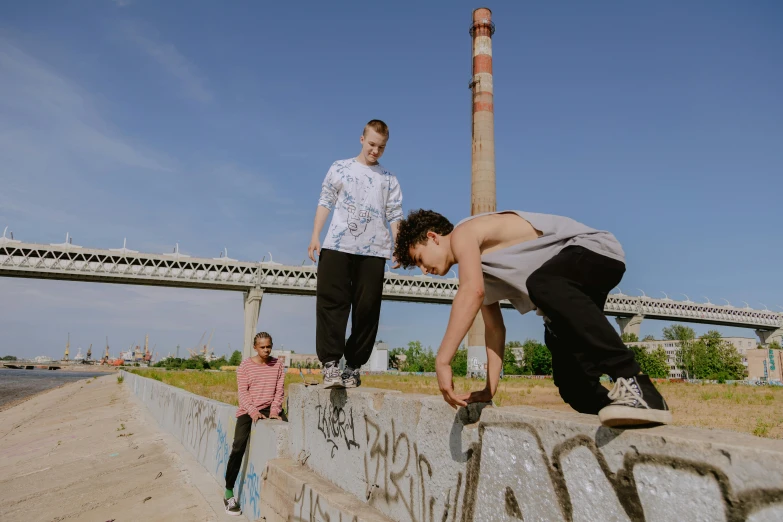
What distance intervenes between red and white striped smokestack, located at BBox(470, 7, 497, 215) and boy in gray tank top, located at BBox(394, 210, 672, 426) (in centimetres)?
4415

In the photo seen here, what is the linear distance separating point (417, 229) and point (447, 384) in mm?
1014

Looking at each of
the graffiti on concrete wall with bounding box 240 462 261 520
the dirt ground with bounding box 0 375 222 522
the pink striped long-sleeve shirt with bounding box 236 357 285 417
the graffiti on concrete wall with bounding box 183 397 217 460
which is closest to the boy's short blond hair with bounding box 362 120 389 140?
the pink striped long-sleeve shirt with bounding box 236 357 285 417

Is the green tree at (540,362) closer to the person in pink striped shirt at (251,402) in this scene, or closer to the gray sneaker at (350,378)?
the person in pink striped shirt at (251,402)

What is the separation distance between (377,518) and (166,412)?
11842 millimetres

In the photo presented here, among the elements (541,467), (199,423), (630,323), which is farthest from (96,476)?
(630,323)

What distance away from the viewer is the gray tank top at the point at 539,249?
99.5 inches

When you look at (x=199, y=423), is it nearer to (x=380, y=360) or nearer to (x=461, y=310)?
(x=461, y=310)

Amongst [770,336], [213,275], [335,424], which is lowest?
[335,424]

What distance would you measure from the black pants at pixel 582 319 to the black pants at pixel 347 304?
1.97 meters

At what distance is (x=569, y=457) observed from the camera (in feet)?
6.14

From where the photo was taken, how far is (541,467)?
199 centimetres

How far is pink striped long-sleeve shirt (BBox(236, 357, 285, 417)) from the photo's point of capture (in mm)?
6258

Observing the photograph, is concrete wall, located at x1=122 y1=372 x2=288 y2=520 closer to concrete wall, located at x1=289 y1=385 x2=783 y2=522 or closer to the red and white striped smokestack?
concrete wall, located at x1=289 y1=385 x2=783 y2=522

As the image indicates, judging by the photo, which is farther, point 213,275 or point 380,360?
point 380,360
